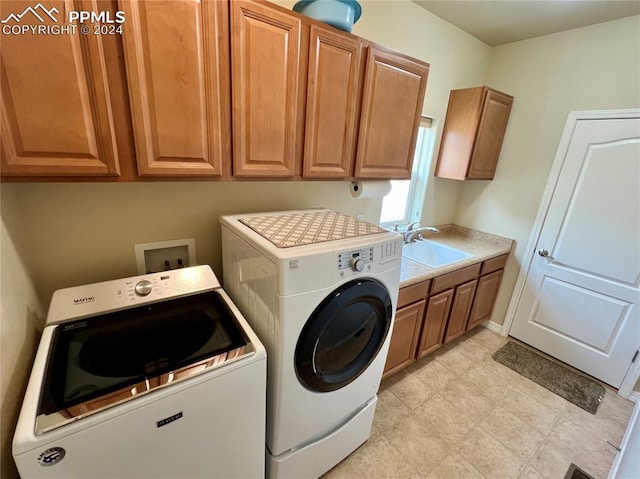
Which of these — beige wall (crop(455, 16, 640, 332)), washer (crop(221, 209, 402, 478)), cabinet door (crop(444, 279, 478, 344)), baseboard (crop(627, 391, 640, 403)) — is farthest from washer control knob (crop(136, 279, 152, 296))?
baseboard (crop(627, 391, 640, 403))

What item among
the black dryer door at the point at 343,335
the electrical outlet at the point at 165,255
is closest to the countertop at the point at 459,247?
the black dryer door at the point at 343,335

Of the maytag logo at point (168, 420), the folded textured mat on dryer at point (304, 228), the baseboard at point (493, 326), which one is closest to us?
the maytag logo at point (168, 420)

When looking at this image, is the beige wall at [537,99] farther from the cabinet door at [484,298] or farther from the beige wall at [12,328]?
the beige wall at [12,328]

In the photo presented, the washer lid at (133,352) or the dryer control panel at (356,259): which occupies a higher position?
the dryer control panel at (356,259)

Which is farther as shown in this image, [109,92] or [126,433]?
[109,92]

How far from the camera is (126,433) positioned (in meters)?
0.75

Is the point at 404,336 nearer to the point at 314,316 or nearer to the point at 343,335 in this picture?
the point at 343,335

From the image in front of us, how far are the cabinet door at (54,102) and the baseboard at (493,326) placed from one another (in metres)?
3.39

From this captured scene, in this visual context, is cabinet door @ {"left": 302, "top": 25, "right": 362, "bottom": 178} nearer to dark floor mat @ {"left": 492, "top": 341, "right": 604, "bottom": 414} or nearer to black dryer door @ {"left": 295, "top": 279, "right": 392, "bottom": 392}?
black dryer door @ {"left": 295, "top": 279, "right": 392, "bottom": 392}

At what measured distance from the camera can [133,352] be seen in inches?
38.5

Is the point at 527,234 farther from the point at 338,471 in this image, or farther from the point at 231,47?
the point at 231,47

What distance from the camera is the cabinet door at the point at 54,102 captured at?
2.53 ft

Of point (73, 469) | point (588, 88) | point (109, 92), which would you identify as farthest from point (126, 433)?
point (588, 88)

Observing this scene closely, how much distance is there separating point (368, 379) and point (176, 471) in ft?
3.00
